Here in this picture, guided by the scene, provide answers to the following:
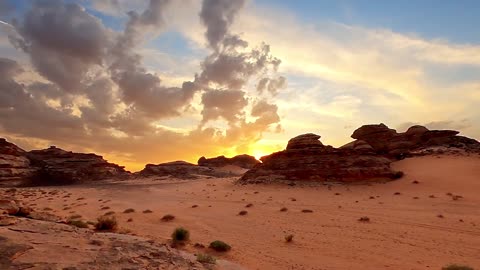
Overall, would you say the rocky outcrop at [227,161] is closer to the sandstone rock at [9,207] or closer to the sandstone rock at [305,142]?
the sandstone rock at [305,142]

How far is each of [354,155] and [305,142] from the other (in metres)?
6.05

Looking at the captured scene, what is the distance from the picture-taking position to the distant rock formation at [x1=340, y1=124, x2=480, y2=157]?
47.0 metres

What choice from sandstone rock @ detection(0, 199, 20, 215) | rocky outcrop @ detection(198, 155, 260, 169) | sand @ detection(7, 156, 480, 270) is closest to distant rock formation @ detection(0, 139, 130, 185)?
rocky outcrop @ detection(198, 155, 260, 169)

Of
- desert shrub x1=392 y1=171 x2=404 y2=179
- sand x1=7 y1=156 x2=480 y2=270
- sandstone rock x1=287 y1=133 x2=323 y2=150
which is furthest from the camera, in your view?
sandstone rock x1=287 y1=133 x2=323 y2=150

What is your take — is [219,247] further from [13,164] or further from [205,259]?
[13,164]

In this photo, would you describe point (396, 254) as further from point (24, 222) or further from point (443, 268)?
point (24, 222)

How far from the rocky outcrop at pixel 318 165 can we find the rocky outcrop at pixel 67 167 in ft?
123

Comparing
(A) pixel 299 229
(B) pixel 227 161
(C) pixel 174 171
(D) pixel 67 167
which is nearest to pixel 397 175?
(A) pixel 299 229

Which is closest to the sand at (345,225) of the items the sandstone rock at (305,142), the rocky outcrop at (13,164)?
the sandstone rock at (305,142)

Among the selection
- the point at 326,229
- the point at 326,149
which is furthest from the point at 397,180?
the point at 326,229

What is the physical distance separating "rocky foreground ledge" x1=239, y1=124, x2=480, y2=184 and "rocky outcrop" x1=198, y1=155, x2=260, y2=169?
4587 centimetres

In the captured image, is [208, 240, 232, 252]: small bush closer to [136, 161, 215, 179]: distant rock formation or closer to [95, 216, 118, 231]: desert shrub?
[95, 216, 118, 231]: desert shrub

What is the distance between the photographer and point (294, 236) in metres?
16.3

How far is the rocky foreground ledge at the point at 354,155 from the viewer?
1447 inches
